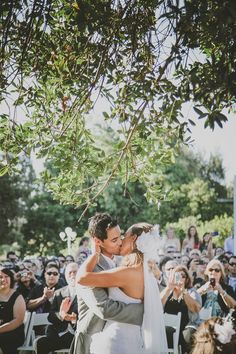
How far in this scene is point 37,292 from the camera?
33.7 ft

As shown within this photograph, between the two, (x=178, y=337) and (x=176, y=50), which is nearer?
(x=176, y=50)

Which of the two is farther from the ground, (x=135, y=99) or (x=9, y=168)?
(x=135, y=99)

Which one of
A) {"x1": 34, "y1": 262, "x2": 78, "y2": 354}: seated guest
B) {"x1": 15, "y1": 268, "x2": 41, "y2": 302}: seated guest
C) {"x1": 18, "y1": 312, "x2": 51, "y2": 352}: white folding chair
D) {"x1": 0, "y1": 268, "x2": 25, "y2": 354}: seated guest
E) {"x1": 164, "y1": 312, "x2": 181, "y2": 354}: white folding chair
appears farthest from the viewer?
{"x1": 15, "y1": 268, "x2": 41, "y2": 302}: seated guest

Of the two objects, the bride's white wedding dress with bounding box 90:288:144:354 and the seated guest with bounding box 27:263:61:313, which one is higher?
the seated guest with bounding box 27:263:61:313

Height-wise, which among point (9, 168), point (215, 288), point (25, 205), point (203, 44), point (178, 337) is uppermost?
point (25, 205)

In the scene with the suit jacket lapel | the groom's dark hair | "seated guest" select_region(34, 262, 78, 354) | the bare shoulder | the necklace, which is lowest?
"seated guest" select_region(34, 262, 78, 354)

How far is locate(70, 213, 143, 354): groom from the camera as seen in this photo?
524 cm

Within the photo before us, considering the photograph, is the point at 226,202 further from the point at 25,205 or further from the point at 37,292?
the point at 37,292

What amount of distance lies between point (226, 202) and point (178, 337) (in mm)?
39364

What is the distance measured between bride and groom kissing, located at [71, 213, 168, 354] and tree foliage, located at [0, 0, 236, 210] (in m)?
Result: 0.41

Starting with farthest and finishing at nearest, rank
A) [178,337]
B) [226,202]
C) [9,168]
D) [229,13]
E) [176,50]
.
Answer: [226,202] → [178,337] → [9,168] → [176,50] → [229,13]

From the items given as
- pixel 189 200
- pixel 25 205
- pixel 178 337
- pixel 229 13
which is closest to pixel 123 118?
pixel 229 13

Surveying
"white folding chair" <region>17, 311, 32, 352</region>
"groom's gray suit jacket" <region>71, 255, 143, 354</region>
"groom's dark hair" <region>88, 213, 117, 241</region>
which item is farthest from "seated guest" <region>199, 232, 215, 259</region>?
"groom's dark hair" <region>88, 213, 117, 241</region>

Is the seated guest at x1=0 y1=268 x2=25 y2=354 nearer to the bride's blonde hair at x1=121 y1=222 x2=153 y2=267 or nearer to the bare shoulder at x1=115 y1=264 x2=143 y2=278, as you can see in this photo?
the bride's blonde hair at x1=121 y1=222 x2=153 y2=267
